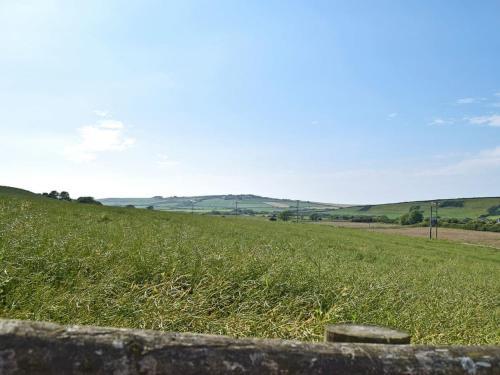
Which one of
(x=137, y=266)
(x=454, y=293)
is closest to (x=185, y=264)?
(x=137, y=266)

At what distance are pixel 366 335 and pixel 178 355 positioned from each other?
139 centimetres

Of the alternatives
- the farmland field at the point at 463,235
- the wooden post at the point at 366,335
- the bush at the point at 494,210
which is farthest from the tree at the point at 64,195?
the bush at the point at 494,210

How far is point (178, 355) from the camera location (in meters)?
1.79

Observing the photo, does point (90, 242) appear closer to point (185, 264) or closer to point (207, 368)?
point (185, 264)

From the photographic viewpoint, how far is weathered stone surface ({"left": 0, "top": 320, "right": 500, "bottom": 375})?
1711 mm

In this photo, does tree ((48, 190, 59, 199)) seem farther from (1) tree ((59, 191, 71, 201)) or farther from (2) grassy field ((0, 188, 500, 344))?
(2) grassy field ((0, 188, 500, 344))

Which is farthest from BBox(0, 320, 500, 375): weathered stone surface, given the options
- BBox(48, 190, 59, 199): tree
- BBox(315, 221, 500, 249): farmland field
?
BBox(48, 190, 59, 199): tree

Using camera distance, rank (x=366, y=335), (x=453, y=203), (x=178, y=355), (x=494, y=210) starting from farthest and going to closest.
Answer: (x=453, y=203), (x=494, y=210), (x=366, y=335), (x=178, y=355)

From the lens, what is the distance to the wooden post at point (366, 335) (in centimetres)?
269

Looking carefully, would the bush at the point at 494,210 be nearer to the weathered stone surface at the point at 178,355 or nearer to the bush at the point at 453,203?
the bush at the point at 453,203

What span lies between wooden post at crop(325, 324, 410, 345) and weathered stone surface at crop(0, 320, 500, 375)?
0.64 metres

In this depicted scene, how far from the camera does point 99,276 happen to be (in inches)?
309

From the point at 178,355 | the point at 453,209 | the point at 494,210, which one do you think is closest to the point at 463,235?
the point at 494,210

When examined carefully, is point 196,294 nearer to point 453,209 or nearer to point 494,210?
point 494,210
